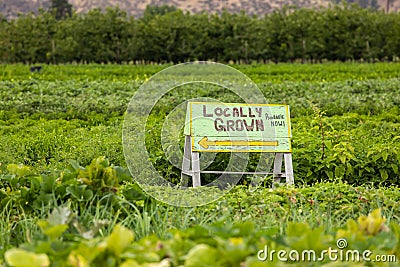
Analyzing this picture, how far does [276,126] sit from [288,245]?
4.01m

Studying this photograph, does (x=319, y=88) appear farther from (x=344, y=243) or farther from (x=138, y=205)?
(x=344, y=243)

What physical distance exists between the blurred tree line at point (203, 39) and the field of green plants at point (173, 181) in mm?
21723

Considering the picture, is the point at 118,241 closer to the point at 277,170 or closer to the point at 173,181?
the point at 277,170

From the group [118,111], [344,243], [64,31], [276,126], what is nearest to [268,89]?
[118,111]

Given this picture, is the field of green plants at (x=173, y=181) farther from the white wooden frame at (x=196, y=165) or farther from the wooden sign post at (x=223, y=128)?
the wooden sign post at (x=223, y=128)

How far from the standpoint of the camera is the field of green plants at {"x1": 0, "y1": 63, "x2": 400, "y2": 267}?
6.81 feet

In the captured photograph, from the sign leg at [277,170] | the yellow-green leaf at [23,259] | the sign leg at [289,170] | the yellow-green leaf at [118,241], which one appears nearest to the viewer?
the yellow-green leaf at [23,259]

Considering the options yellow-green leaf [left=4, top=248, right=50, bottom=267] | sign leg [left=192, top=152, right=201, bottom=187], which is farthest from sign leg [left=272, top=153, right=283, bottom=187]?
yellow-green leaf [left=4, top=248, right=50, bottom=267]

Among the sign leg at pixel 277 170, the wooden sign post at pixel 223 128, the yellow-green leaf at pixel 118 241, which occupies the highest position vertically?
the yellow-green leaf at pixel 118 241

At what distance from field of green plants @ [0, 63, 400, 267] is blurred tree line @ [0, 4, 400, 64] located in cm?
2172

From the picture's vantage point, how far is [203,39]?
37562 millimetres

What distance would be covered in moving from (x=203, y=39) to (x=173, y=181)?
1250 inches

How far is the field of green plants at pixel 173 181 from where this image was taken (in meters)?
2.08

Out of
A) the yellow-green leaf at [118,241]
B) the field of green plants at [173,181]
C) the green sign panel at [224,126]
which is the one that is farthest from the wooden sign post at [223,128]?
the yellow-green leaf at [118,241]
